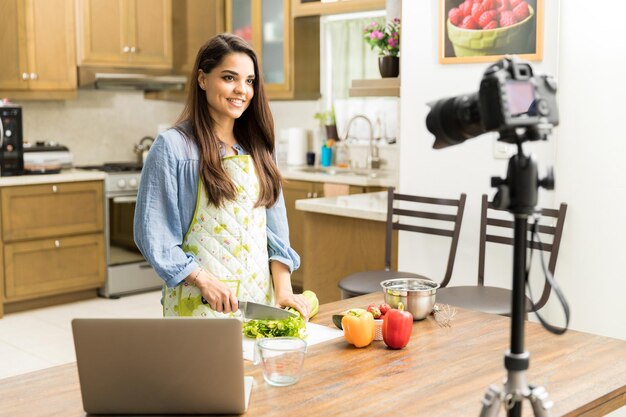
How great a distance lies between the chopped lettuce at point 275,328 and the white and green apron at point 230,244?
14 centimetres

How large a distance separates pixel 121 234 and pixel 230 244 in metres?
3.53

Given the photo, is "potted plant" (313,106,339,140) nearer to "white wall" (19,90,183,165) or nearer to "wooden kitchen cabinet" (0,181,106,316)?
"white wall" (19,90,183,165)

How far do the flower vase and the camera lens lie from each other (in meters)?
2.70

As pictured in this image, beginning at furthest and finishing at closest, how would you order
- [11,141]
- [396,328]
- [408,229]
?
[11,141] → [408,229] → [396,328]

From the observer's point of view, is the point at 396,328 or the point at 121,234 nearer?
the point at 396,328

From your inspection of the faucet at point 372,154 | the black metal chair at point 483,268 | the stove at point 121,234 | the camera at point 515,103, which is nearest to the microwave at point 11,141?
the stove at point 121,234

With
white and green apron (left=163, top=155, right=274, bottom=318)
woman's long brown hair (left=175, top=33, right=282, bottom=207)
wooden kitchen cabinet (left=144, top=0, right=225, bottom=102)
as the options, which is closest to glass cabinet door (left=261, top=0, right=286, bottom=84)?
wooden kitchen cabinet (left=144, top=0, right=225, bottom=102)

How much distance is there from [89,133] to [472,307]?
393 cm

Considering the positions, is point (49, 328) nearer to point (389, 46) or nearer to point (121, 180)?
point (121, 180)

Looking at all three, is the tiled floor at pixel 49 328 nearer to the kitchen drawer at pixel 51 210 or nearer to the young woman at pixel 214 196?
the kitchen drawer at pixel 51 210

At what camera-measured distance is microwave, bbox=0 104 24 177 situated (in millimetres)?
5031

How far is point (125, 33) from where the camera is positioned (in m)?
5.66

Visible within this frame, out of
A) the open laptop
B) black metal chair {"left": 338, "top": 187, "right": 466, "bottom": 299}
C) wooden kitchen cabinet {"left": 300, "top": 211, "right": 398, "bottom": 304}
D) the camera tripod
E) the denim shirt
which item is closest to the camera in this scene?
the camera tripod

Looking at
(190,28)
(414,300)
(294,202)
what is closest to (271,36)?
(190,28)
